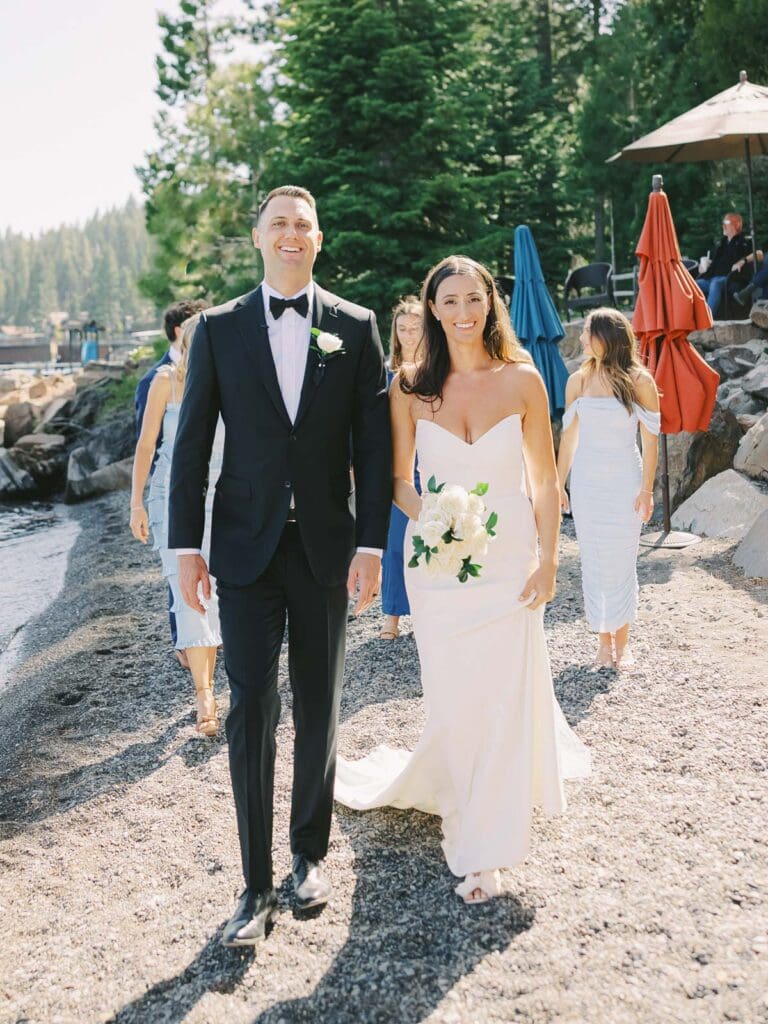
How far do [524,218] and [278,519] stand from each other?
21.7 metres

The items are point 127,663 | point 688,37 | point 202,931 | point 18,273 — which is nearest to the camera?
→ point 202,931

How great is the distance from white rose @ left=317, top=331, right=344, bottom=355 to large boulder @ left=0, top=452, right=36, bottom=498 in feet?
75.1

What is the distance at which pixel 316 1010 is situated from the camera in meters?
2.97

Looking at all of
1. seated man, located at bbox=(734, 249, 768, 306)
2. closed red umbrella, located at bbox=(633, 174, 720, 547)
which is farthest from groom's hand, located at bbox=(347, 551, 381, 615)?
Answer: seated man, located at bbox=(734, 249, 768, 306)

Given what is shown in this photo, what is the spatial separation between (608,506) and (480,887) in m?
3.17

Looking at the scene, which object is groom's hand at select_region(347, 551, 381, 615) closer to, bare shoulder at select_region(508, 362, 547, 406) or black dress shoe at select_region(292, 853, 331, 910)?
bare shoulder at select_region(508, 362, 547, 406)

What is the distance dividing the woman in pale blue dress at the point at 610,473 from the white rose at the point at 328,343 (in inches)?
120

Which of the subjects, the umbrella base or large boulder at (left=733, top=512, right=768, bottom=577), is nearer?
large boulder at (left=733, top=512, right=768, bottom=577)

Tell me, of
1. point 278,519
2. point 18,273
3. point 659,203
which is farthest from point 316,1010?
point 18,273

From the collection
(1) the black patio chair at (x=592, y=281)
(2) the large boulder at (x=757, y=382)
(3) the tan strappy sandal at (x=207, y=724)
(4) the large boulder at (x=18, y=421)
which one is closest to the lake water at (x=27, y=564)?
(3) the tan strappy sandal at (x=207, y=724)

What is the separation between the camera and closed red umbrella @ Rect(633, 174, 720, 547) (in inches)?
355

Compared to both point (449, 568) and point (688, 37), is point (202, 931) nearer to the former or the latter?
point (449, 568)

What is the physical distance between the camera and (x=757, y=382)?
11375 millimetres

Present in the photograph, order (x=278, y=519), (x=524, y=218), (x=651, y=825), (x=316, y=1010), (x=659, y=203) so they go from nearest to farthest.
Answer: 1. (x=316, y=1010)
2. (x=278, y=519)
3. (x=651, y=825)
4. (x=659, y=203)
5. (x=524, y=218)
